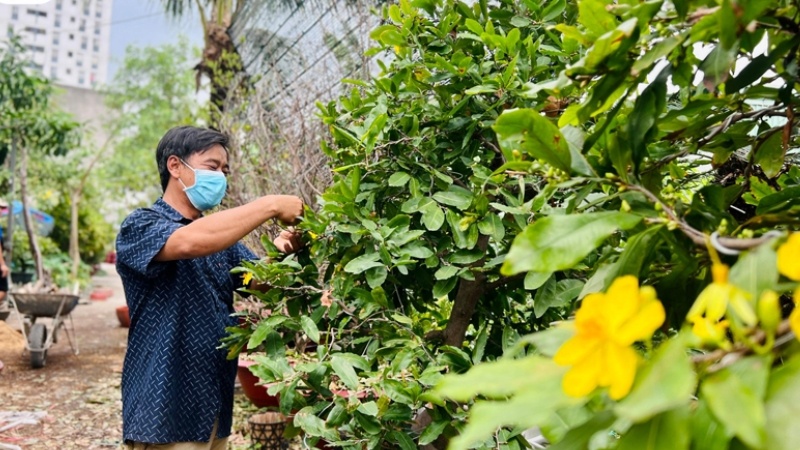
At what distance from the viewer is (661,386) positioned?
358 millimetres

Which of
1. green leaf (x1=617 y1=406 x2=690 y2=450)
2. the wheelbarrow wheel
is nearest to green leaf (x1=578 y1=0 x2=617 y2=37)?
green leaf (x1=617 y1=406 x2=690 y2=450)

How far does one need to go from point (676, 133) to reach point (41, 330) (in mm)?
6206

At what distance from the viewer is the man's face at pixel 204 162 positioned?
2072 mm

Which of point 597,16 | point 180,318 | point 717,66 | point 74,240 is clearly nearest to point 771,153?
point 717,66

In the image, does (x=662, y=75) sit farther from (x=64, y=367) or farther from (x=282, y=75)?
(x=64, y=367)

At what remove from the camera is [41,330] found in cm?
578

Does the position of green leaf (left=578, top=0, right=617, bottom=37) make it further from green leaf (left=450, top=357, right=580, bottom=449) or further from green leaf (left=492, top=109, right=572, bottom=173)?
green leaf (left=450, top=357, right=580, bottom=449)

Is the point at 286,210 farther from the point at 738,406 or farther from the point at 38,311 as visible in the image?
the point at 38,311

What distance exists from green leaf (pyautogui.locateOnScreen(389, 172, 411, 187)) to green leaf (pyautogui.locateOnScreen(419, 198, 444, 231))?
68mm

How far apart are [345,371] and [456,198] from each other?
1.28 ft

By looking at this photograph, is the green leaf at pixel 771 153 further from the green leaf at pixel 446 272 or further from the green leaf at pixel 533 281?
the green leaf at pixel 446 272

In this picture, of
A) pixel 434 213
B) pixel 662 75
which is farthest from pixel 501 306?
pixel 662 75

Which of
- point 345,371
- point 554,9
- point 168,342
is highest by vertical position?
point 554,9

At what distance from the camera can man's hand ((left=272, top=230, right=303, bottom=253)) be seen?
156 cm
